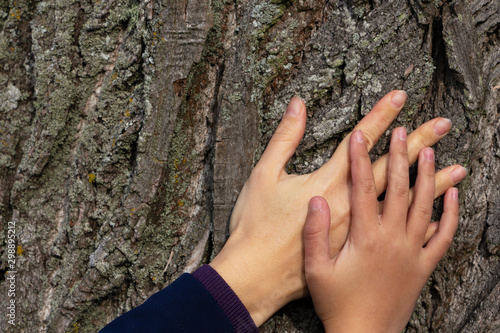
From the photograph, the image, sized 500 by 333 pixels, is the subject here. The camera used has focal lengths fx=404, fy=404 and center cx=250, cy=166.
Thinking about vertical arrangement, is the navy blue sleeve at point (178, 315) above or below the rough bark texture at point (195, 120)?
below

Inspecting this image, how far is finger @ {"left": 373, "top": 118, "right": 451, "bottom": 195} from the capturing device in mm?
1647

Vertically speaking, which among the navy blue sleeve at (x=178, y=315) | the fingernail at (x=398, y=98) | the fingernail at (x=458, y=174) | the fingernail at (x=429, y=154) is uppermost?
the fingernail at (x=398, y=98)

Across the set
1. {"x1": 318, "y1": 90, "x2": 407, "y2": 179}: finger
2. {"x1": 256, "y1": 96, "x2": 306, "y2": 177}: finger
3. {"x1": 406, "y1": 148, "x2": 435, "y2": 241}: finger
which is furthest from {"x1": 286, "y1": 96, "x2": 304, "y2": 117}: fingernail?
{"x1": 406, "y1": 148, "x2": 435, "y2": 241}: finger

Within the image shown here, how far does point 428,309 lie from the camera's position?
6.00ft

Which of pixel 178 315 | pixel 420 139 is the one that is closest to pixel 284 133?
pixel 420 139

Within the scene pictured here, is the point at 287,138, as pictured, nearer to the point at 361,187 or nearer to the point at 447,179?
the point at 361,187

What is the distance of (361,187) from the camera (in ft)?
5.11

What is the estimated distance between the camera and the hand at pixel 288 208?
1.62m

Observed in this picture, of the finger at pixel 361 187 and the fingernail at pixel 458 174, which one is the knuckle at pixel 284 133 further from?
the fingernail at pixel 458 174

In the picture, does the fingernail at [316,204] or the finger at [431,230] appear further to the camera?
the finger at [431,230]

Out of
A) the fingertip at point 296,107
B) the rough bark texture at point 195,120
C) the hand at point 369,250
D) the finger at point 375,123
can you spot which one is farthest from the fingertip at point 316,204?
the fingertip at point 296,107

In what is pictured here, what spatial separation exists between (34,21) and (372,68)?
174 cm

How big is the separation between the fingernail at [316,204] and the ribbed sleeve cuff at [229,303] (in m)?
0.46

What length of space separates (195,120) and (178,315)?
0.88 metres
